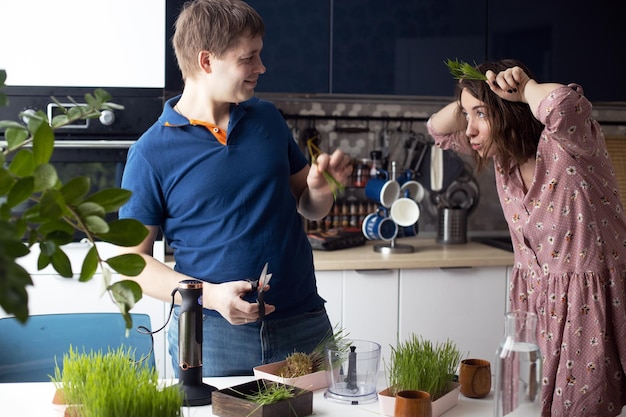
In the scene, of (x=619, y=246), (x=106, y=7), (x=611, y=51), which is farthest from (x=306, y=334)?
(x=611, y=51)

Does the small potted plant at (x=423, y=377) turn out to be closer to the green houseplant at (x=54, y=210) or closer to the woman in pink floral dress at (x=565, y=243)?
the woman in pink floral dress at (x=565, y=243)

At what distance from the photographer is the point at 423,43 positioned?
349 cm

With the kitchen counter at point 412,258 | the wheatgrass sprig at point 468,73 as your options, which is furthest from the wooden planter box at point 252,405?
the kitchen counter at point 412,258

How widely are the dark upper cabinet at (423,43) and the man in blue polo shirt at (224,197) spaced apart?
130 cm

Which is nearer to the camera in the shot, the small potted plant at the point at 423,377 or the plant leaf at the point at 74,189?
the plant leaf at the point at 74,189

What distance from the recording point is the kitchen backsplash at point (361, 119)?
12.2ft

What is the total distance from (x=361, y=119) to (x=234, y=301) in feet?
7.55

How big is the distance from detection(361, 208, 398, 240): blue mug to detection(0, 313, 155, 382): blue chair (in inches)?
56.3

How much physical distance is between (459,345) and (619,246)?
52.6 inches

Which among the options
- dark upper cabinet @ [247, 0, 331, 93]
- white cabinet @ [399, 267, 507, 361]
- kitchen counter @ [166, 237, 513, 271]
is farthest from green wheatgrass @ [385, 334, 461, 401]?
dark upper cabinet @ [247, 0, 331, 93]

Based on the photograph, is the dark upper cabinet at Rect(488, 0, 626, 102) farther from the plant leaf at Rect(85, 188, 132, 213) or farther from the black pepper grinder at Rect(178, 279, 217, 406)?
the plant leaf at Rect(85, 188, 132, 213)

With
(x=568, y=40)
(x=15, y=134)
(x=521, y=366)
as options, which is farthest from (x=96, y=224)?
(x=568, y=40)

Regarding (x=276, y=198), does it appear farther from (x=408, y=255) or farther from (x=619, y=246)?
(x=408, y=255)

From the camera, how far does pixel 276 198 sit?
2.00 meters
